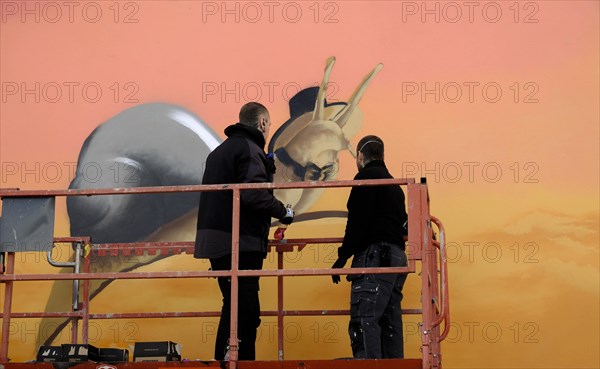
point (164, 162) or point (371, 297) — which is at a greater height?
point (164, 162)

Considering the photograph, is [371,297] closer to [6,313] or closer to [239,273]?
[239,273]

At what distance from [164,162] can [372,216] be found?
9.06 ft

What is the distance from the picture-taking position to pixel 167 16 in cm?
940

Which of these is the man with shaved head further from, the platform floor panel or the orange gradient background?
the orange gradient background

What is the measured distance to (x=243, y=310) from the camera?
21.8 feet

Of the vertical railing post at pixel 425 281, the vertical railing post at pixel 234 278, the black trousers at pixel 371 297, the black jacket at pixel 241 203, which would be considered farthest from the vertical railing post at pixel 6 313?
the vertical railing post at pixel 425 281

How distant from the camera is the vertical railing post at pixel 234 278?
6.31 metres

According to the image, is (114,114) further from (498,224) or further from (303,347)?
(498,224)

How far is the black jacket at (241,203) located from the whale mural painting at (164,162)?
7.50 feet

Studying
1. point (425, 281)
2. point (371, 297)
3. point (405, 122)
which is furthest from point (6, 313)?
point (405, 122)

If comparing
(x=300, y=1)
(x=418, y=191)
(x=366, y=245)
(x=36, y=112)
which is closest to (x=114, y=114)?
(x=36, y=112)

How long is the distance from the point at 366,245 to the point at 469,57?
274 cm

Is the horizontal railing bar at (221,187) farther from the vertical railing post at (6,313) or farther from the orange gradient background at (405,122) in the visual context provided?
the orange gradient background at (405,122)

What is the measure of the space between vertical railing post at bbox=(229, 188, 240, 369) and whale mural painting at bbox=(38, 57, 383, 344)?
104 inches
